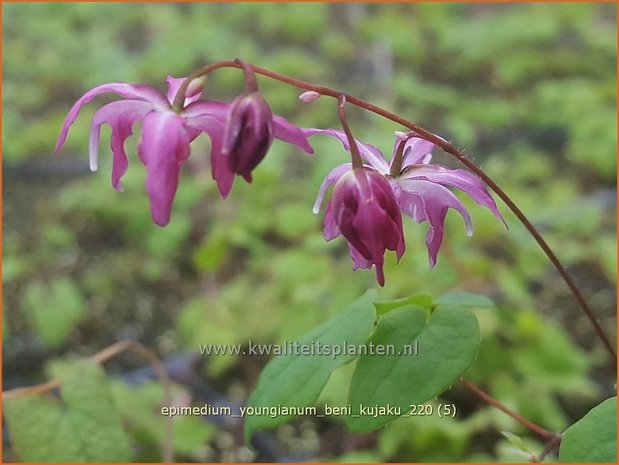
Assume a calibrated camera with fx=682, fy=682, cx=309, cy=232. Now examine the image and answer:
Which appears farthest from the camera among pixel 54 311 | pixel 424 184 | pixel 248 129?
pixel 54 311

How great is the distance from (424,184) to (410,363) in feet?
0.49

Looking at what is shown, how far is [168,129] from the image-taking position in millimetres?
493

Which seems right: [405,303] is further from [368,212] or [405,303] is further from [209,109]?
[209,109]

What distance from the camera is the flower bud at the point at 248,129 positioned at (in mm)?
463

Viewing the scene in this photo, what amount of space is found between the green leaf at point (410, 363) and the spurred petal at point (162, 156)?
21 centimetres

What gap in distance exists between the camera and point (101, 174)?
7.27 ft

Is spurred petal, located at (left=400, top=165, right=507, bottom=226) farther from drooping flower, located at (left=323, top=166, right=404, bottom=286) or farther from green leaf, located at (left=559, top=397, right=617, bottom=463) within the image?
green leaf, located at (left=559, top=397, right=617, bottom=463)

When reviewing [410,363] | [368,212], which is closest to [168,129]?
[368,212]

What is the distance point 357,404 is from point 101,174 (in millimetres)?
1844

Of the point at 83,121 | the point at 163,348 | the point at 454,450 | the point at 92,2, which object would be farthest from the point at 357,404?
the point at 92,2

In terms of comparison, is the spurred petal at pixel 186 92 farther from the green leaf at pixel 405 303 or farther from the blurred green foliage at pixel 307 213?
the blurred green foliage at pixel 307 213

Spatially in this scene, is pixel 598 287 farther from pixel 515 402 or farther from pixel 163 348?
pixel 163 348

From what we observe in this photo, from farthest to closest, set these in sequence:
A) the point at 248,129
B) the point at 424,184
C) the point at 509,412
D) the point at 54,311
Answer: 1. the point at 54,311
2. the point at 509,412
3. the point at 424,184
4. the point at 248,129

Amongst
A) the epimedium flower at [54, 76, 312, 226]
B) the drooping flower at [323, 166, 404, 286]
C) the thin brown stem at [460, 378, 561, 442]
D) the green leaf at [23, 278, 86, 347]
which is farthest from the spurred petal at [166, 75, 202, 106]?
the green leaf at [23, 278, 86, 347]
